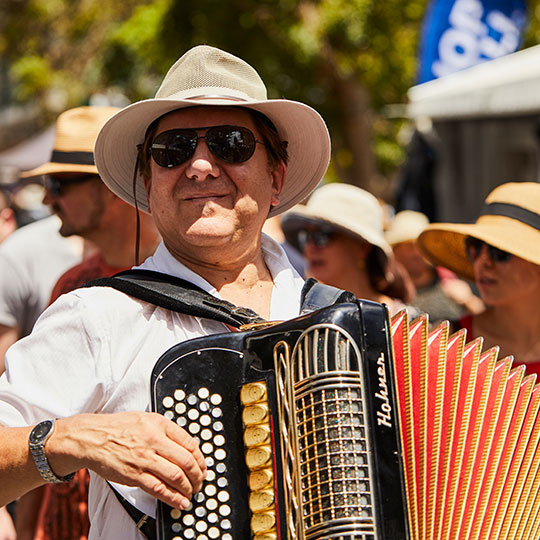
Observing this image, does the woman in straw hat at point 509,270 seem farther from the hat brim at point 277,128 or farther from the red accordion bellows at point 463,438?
the red accordion bellows at point 463,438

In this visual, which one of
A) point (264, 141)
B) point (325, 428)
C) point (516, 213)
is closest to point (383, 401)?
point (325, 428)

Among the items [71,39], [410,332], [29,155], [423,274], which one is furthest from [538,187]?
[71,39]

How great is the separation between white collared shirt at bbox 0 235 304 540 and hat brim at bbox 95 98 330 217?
1.54 ft

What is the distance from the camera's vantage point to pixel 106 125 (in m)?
2.43

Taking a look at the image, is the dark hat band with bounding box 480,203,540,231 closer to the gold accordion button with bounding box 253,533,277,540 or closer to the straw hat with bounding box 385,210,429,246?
the gold accordion button with bounding box 253,533,277,540

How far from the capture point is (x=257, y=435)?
2.00 m

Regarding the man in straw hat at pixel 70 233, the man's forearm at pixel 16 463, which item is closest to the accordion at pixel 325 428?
the man's forearm at pixel 16 463

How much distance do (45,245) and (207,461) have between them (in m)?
2.81

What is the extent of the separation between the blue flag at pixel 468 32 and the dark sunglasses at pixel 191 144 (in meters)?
6.54

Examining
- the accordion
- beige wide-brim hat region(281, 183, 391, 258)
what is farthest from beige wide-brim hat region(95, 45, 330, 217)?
beige wide-brim hat region(281, 183, 391, 258)

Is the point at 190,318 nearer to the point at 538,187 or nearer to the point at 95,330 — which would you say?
the point at 95,330

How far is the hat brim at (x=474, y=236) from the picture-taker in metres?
3.49

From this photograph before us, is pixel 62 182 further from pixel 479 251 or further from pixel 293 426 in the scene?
pixel 293 426

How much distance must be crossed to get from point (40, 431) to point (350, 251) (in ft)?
9.14
